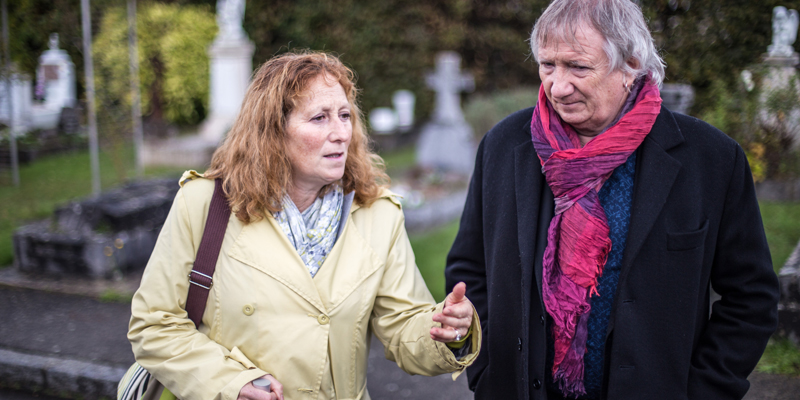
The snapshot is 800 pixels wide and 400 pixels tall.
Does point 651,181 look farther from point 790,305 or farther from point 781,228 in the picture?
point 781,228

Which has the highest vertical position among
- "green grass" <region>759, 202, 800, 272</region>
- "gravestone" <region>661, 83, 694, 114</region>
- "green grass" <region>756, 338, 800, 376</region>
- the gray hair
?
the gray hair

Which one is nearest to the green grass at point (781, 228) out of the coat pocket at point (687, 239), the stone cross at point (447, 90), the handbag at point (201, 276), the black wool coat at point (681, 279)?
the black wool coat at point (681, 279)

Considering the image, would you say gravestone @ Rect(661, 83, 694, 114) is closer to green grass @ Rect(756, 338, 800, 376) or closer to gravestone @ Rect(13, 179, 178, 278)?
green grass @ Rect(756, 338, 800, 376)

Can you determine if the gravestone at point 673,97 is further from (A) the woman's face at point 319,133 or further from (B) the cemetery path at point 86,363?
(A) the woman's face at point 319,133

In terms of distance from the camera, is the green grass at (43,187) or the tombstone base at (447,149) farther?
the tombstone base at (447,149)

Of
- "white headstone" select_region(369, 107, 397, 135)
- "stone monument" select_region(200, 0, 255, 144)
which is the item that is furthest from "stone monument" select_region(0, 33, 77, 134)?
"white headstone" select_region(369, 107, 397, 135)

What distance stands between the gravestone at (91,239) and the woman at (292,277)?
3417mm

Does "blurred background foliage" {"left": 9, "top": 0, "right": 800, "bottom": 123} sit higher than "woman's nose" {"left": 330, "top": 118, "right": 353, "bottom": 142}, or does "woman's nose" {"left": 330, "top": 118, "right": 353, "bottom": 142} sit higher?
"blurred background foliage" {"left": 9, "top": 0, "right": 800, "bottom": 123}

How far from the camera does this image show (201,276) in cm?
196

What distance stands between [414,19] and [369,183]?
39.6ft

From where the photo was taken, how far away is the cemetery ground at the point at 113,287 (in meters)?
3.32

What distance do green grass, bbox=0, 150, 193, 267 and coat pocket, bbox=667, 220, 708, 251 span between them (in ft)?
18.6

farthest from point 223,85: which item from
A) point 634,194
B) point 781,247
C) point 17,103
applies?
point 634,194

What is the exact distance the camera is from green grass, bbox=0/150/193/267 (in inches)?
259
